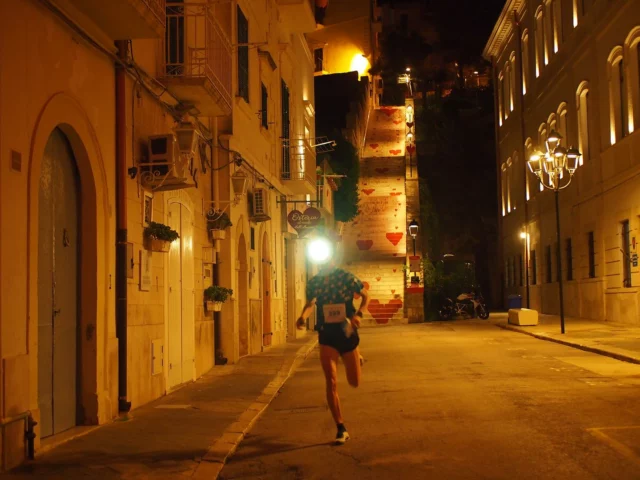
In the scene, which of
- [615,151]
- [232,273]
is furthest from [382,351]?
[615,151]

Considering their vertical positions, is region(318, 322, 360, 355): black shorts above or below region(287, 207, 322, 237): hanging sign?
below

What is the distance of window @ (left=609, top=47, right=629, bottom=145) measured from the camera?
23.8m

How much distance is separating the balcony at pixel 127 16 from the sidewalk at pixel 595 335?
10283 mm

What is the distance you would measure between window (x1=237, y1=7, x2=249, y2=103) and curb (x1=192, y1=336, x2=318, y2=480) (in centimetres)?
645

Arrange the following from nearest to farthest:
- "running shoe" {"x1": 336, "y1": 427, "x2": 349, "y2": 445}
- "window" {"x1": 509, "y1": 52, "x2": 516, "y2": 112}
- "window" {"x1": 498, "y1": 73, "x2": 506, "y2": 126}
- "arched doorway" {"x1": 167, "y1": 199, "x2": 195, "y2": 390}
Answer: "running shoe" {"x1": 336, "y1": 427, "x2": 349, "y2": 445} → "arched doorway" {"x1": 167, "y1": 199, "x2": 195, "y2": 390} → "window" {"x1": 509, "y1": 52, "x2": 516, "y2": 112} → "window" {"x1": 498, "y1": 73, "x2": 506, "y2": 126}

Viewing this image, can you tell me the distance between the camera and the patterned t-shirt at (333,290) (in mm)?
8383

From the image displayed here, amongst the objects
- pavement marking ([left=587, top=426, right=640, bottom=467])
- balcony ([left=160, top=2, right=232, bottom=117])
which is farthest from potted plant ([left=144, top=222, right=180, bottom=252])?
pavement marking ([left=587, top=426, right=640, bottom=467])

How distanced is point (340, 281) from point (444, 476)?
2608 millimetres

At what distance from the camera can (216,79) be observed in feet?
42.1

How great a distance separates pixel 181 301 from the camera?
1299cm

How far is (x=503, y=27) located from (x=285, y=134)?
2172 cm

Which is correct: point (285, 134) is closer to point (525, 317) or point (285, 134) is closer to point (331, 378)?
point (525, 317)

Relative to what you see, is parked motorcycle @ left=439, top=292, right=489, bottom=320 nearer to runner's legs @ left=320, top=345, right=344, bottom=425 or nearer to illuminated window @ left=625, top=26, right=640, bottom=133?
illuminated window @ left=625, top=26, right=640, bottom=133

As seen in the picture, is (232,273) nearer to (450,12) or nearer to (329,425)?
(329,425)
